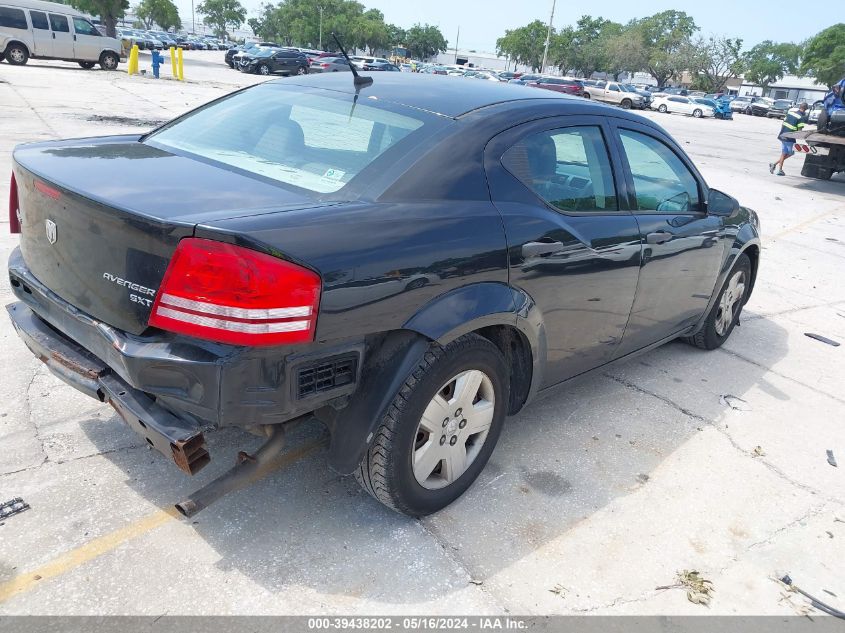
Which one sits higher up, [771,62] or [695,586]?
[771,62]

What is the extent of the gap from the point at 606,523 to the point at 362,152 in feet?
6.32

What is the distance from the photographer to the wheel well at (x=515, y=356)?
2.95m

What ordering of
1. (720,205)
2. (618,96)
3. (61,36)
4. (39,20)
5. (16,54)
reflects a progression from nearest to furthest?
(720,205) < (16,54) < (39,20) < (61,36) < (618,96)

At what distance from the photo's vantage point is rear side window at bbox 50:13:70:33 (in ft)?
83.9

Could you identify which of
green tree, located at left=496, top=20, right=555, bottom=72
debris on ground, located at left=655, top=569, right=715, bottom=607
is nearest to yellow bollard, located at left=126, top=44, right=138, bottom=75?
debris on ground, located at left=655, top=569, right=715, bottom=607

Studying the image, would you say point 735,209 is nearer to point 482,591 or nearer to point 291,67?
point 482,591

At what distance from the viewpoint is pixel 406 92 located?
3.19 metres

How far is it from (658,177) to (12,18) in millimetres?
28264

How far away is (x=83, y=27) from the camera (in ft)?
87.4

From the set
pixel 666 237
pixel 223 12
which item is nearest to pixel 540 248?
pixel 666 237

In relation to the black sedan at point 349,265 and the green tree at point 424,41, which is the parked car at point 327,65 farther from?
the green tree at point 424,41

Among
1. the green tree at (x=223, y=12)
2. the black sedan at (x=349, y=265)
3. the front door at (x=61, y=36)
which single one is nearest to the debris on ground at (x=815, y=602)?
the black sedan at (x=349, y=265)

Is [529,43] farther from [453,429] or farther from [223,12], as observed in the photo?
[453,429]

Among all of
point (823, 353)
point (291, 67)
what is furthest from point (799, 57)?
point (823, 353)
